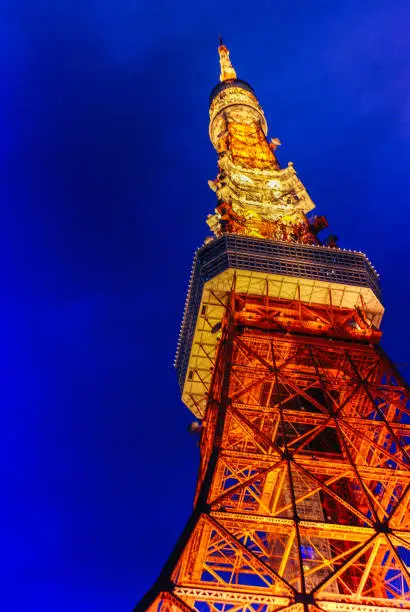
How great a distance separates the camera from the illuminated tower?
18797 millimetres

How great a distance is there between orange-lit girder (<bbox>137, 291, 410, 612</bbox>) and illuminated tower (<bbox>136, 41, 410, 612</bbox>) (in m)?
0.07

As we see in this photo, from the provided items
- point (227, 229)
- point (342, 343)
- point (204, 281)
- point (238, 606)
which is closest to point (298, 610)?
point (238, 606)

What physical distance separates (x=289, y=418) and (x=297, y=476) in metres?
3.54

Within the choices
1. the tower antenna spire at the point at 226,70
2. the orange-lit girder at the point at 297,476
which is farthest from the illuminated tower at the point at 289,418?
the tower antenna spire at the point at 226,70

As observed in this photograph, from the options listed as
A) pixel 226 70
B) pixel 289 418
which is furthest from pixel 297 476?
pixel 226 70

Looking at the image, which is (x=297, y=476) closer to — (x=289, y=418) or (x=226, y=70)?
(x=289, y=418)

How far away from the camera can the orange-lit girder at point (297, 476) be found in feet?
55.9

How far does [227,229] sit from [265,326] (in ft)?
32.9

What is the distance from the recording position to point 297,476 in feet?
88.4

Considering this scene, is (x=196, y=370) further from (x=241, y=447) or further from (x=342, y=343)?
(x=342, y=343)

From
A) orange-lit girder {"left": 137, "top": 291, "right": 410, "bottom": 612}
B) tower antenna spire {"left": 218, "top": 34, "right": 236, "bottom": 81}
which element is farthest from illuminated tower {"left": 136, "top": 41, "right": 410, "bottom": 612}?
tower antenna spire {"left": 218, "top": 34, "right": 236, "bottom": 81}

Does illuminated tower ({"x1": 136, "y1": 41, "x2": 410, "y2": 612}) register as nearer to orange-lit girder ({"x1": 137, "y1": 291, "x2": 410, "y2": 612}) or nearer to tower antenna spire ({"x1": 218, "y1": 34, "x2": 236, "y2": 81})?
orange-lit girder ({"x1": 137, "y1": 291, "x2": 410, "y2": 612})

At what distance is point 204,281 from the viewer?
1259 inches

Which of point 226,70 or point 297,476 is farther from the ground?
point 226,70
